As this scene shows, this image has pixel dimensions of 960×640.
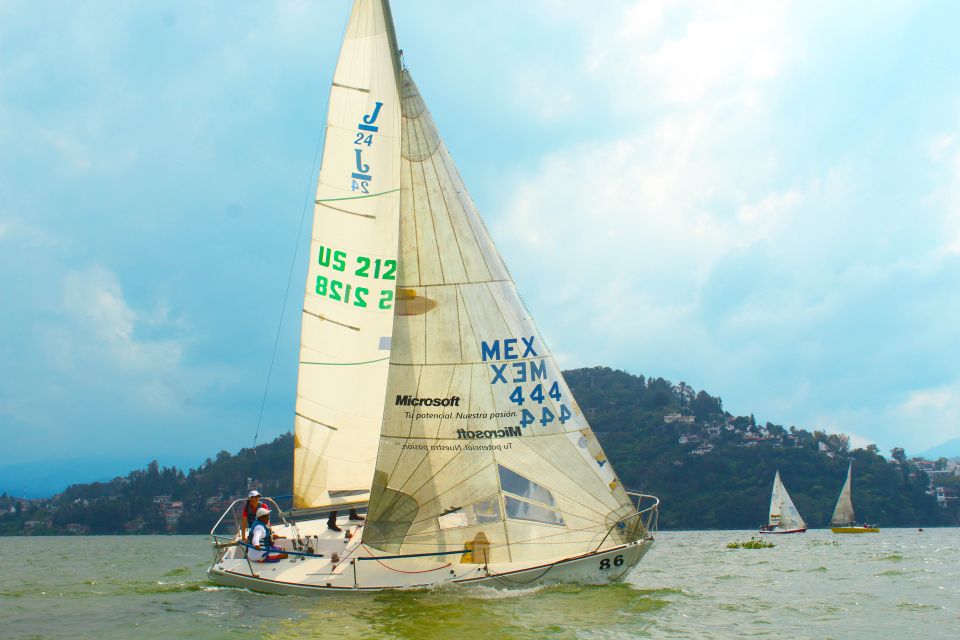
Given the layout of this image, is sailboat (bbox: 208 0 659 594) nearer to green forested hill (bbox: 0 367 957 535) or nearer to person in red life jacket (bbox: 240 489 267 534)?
person in red life jacket (bbox: 240 489 267 534)

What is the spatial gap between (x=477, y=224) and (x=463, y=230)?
398 millimetres

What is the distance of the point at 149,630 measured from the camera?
14391mm

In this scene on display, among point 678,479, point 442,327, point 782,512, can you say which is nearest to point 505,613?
point 442,327

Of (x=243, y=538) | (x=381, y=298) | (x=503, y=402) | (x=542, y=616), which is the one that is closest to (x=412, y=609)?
(x=542, y=616)

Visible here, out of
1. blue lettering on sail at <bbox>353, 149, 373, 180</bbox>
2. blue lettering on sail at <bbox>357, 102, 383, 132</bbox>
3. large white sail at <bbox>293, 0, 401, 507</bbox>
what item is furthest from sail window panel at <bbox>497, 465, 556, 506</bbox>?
blue lettering on sail at <bbox>357, 102, 383, 132</bbox>

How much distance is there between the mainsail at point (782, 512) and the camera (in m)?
85.9

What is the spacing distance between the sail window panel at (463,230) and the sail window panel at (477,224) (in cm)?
5

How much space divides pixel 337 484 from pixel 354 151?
7783 millimetres

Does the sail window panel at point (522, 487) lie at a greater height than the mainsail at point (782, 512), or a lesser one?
lesser

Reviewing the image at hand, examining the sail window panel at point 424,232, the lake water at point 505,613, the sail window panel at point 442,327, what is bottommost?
the lake water at point 505,613

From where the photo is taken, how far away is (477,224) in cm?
1830

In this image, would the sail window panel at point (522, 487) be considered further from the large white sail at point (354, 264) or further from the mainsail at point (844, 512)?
the mainsail at point (844, 512)

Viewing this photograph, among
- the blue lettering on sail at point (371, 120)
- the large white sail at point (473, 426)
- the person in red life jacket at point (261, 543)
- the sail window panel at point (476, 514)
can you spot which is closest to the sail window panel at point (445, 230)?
the large white sail at point (473, 426)

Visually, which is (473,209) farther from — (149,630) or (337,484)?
(149,630)
